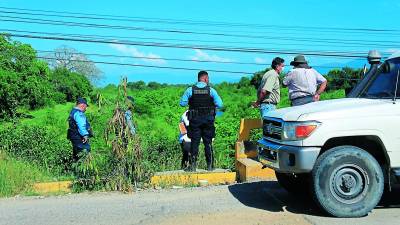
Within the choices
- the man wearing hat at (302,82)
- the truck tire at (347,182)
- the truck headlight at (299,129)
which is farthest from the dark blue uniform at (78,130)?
the truck tire at (347,182)

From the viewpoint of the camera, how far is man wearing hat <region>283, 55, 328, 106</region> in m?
8.84

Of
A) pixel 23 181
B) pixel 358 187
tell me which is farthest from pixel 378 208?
pixel 23 181

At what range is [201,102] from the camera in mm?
9734

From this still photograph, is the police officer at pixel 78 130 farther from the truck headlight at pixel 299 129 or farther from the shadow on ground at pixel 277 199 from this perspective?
the truck headlight at pixel 299 129

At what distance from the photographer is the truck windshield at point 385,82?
6.91 metres

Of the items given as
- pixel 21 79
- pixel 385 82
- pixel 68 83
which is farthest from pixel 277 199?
pixel 68 83

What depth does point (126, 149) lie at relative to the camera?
8.38 meters

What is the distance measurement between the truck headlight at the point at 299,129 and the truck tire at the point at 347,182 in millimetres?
352

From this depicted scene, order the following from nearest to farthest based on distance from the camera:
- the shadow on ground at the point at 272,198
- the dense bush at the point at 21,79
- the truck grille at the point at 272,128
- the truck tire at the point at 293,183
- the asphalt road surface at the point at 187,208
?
the asphalt road surface at the point at 187,208, the truck grille at the point at 272,128, the shadow on ground at the point at 272,198, the truck tire at the point at 293,183, the dense bush at the point at 21,79

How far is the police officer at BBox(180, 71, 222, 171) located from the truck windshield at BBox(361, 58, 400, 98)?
316cm

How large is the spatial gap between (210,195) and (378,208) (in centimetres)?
231

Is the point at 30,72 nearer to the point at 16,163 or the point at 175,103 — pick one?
the point at 175,103

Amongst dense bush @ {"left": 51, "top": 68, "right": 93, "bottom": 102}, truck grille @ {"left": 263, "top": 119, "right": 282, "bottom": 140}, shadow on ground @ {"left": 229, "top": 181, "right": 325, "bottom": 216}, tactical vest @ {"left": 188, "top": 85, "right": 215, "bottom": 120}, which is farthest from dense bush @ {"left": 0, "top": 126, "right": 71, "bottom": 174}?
dense bush @ {"left": 51, "top": 68, "right": 93, "bottom": 102}

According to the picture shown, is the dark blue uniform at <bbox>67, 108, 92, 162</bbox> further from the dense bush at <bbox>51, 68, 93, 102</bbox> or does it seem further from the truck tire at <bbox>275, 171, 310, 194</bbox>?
the dense bush at <bbox>51, 68, 93, 102</bbox>
